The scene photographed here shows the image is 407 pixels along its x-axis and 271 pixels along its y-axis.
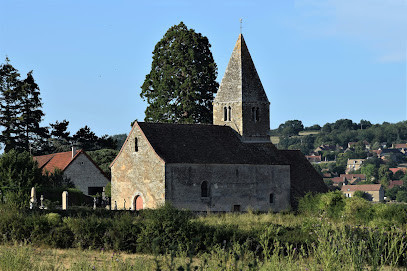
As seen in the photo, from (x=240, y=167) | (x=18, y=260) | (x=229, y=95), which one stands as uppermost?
(x=229, y=95)

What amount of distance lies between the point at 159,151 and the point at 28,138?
24095 mm

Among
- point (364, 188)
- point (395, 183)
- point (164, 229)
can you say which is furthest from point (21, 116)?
point (395, 183)

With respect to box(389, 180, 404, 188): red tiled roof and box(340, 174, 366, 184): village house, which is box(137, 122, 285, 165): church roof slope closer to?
box(389, 180, 404, 188): red tiled roof

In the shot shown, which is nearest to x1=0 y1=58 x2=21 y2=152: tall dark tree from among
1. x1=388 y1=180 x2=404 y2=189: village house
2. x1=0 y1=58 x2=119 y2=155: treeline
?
x1=0 y1=58 x2=119 y2=155: treeline

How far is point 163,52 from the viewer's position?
2532 inches

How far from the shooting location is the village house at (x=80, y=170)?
58.9 metres

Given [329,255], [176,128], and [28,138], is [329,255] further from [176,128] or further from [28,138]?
[28,138]

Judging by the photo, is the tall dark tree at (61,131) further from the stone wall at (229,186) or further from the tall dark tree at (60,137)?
the stone wall at (229,186)

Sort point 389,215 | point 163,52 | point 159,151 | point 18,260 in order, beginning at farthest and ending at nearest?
point 163,52, point 159,151, point 389,215, point 18,260

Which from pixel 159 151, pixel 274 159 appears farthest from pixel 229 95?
pixel 159 151

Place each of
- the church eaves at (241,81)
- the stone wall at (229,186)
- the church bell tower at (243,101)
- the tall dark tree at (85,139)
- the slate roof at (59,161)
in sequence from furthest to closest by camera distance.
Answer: the tall dark tree at (85,139), the slate roof at (59,161), the church eaves at (241,81), the church bell tower at (243,101), the stone wall at (229,186)

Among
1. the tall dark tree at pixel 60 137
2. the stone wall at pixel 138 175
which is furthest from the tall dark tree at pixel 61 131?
the stone wall at pixel 138 175

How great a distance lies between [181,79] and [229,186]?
15984 mm

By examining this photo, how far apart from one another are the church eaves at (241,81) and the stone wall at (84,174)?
12770 mm
